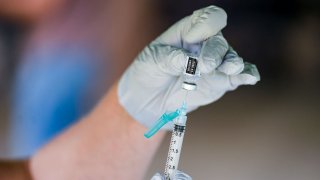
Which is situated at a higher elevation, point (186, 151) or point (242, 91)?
point (242, 91)

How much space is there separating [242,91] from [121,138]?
47cm

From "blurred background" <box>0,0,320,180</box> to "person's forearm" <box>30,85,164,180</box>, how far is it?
0.04 m

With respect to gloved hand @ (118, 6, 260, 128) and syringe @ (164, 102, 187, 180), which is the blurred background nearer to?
gloved hand @ (118, 6, 260, 128)

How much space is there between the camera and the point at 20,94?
1.43 m

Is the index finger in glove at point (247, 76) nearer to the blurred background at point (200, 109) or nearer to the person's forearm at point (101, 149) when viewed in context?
the blurred background at point (200, 109)

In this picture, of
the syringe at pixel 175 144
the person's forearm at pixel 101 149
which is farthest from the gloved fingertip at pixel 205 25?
the person's forearm at pixel 101 149

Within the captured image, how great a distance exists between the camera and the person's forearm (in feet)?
4.72

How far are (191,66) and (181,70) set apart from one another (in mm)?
142

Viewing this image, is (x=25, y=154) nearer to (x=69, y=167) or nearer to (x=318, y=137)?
(x=69, y=167)

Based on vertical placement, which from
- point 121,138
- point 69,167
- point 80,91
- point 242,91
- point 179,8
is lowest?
point 69,167

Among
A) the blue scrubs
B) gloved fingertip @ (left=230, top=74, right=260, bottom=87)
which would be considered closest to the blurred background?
the blue scrubs

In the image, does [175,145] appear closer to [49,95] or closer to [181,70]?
[181,70]

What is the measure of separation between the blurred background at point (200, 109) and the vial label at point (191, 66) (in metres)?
0.37

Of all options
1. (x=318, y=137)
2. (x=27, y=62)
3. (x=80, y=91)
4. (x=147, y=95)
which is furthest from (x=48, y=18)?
(x=318, y=137)
